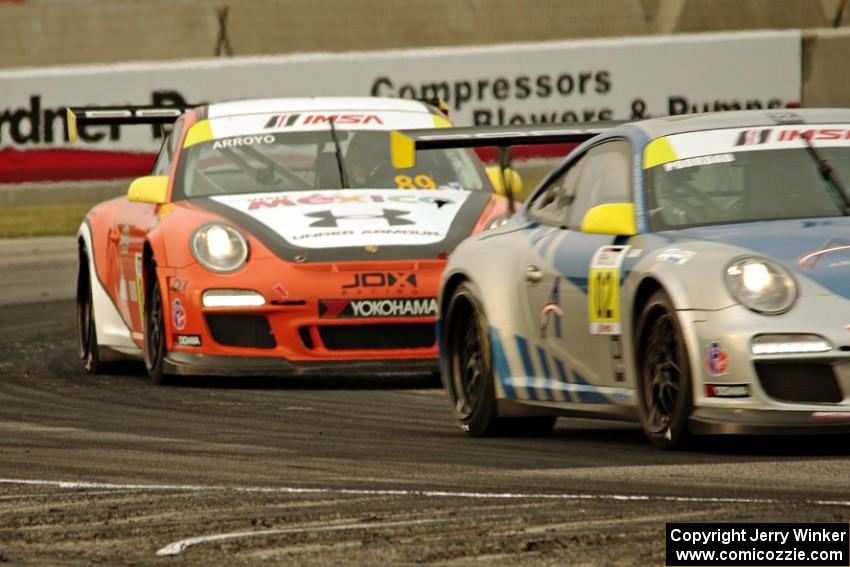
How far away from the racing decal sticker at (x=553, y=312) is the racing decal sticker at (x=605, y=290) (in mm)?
249

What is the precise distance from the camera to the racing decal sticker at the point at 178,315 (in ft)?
36.5

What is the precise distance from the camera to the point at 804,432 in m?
7.22

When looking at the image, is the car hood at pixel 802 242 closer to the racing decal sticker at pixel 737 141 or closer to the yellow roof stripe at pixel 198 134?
the racing decal sticker at pixel 737 141

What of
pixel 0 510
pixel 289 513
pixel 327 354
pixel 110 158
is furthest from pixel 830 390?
pixel 110 158

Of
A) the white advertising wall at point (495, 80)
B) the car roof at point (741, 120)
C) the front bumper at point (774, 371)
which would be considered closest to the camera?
the front bumper at point (774, 371)

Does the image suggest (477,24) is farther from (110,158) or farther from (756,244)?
(756,244)

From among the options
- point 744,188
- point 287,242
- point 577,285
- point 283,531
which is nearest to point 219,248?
point 287,242

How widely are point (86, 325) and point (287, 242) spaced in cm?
242

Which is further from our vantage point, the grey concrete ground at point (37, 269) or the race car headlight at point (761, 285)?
the grey concrete ground at point (37, 269)

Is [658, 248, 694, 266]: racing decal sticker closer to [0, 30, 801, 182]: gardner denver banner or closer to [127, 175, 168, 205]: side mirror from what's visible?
[127, 175, 168, 205]: side mirror

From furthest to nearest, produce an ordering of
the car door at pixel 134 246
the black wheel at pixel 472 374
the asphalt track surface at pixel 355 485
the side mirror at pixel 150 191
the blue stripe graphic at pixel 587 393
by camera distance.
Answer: the car door at pixel 134 246, the side mirror at pixel 150 191, the black wheel at pixel 472 374, the blue stripe graphic at pixel 587 393, the asphalt track surface at pixel 355 485

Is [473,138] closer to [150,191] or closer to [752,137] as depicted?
[752,137]

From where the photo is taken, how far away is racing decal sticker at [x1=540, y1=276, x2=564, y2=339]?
8.29 metres

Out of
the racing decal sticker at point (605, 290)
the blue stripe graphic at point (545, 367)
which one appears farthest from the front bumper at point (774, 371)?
the blue stripe graphic at point (545, 367)
